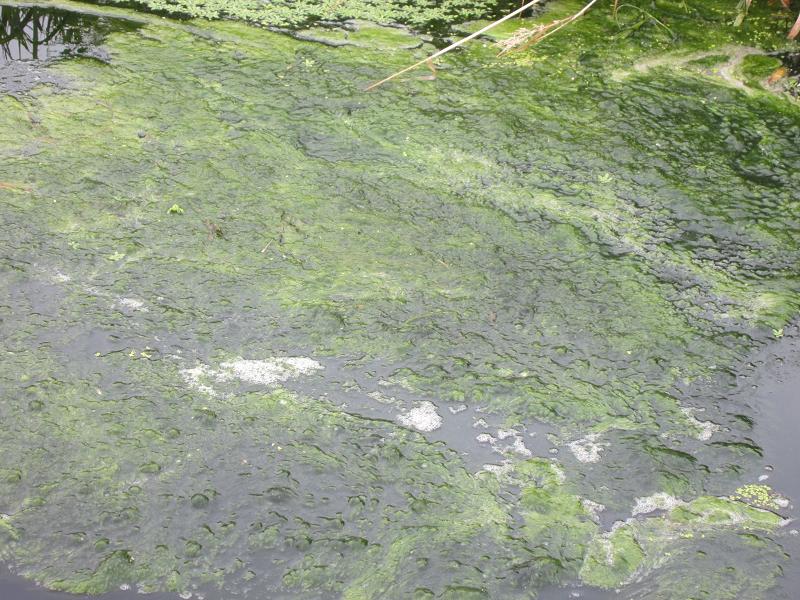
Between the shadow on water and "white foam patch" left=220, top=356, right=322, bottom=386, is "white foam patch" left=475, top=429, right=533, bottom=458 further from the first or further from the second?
the shadow on water

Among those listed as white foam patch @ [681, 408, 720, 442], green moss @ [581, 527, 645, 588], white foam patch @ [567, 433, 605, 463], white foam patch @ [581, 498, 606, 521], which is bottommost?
green moss @ [581, 527, 645, 588]

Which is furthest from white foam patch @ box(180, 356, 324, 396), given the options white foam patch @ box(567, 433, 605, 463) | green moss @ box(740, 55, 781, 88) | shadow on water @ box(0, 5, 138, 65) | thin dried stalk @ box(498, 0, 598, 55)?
green moss @ box(740, 55, 781, 88)

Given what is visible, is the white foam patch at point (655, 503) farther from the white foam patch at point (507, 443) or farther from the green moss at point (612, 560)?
the white foam patch at point (507, 443)

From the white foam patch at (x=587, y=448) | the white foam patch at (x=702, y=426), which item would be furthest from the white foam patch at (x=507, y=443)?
the white foam patch at (x=702, y=426)

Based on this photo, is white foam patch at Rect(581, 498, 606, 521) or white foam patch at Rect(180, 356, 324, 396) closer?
white foam patch at Rect(581, 498, 606, 521)

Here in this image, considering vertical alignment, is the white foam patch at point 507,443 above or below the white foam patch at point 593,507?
above

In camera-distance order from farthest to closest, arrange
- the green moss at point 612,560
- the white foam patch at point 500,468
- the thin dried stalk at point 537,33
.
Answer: the white foam patch at point 500,468, the thin dried stalk at point 537,33, the green moss at point 612,560
